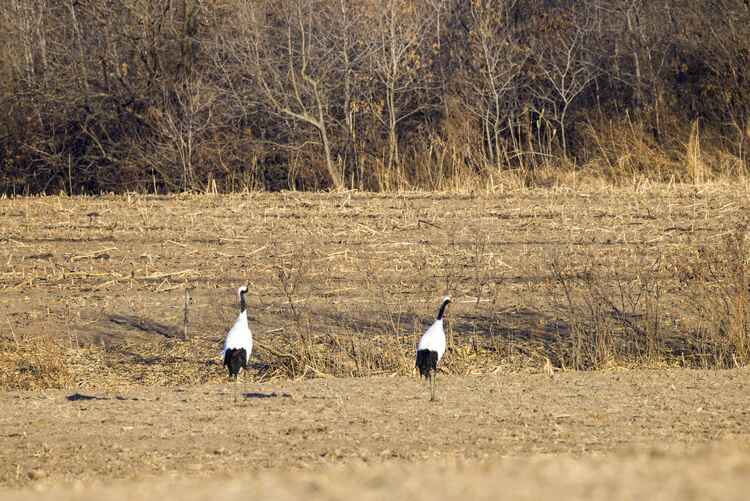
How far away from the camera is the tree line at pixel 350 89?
26.8 m

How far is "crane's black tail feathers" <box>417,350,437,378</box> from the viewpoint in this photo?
1044 cm

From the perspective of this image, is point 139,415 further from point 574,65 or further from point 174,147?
point 574,65

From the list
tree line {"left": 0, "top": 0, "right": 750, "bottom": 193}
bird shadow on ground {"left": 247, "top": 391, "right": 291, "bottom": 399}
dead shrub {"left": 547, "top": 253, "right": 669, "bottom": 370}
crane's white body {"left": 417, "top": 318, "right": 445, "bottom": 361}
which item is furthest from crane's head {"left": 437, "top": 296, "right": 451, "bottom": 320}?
tree line {"left": 0, "top": 0, "right": 750, "bottom": 193}

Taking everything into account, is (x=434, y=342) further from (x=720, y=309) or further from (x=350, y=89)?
(x=350, y=89)

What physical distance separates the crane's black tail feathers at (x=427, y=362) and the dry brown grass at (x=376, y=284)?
4.27 ft

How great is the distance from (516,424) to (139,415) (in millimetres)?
3158

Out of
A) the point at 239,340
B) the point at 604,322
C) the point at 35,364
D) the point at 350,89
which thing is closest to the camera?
the point at 239,340

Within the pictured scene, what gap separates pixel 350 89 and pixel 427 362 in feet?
59.2

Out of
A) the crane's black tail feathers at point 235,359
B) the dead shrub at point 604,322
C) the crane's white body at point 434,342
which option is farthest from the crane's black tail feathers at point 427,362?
the dead shrub at point 604,322

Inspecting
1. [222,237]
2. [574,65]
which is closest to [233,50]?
[574,65]

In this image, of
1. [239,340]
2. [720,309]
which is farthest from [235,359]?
[720,309]

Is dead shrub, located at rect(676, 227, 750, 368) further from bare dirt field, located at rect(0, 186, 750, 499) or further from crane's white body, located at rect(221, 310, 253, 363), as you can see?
crane's white body, located at rect(221, 310, 253, 363)

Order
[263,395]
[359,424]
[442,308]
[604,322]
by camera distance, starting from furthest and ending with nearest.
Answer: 1. [604,322]
2. [442,308]
3. [263,395]
4. [359,424]

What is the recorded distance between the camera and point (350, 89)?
27812 mm
